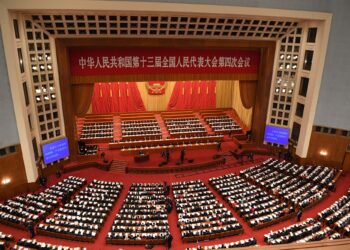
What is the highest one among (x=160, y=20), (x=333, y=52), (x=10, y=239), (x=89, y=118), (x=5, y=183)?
(x=160, y=20)

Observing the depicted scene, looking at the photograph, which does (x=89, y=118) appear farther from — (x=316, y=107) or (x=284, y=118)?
(x=316, y=107)

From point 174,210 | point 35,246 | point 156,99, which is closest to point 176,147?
point 174,210

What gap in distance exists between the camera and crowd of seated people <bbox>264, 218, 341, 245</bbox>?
11.3m

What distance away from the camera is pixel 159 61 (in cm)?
1775

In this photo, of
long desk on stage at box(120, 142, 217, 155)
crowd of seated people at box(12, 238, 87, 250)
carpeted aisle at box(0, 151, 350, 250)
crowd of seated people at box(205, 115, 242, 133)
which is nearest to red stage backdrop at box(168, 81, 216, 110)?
crowd of seated people at box(205, 115, 242, 133)

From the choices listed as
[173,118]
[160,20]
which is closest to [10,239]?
[160,20]

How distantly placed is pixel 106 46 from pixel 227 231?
11387 mm

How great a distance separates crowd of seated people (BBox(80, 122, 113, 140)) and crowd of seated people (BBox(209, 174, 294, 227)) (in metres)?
8.95

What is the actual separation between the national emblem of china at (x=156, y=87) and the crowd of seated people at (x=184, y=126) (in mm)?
3187

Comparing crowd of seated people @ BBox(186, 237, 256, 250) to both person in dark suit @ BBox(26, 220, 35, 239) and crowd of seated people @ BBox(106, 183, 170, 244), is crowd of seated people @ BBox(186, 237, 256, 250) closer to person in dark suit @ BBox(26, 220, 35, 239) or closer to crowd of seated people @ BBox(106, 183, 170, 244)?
crowd of seated people @ BBox(106, 183, 170, 244)

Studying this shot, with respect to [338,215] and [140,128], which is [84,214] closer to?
[140,128]

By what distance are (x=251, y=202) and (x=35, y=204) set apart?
992 centimetres

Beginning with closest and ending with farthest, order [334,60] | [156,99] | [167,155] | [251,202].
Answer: [251,202] < [334,60] < [167,155] < [156,99]

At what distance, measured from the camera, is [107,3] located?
45.0ft
